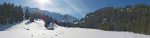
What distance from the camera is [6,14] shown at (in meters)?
138

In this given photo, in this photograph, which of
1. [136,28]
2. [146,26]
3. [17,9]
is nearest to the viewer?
[146,26]

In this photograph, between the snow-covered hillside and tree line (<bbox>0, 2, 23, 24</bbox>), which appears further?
tree line (<bbox>0, 2, 23, 24</bbox>)

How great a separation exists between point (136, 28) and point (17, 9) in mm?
74760

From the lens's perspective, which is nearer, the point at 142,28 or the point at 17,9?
the point at 142,28

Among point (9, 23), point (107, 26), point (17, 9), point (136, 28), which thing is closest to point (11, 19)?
point (9, 23)

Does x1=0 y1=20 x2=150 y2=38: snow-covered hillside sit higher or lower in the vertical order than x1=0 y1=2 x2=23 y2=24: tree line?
lower

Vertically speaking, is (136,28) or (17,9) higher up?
(17,9)

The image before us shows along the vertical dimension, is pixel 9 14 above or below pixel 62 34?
above

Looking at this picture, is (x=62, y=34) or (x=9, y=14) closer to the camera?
(x=62, y=34)

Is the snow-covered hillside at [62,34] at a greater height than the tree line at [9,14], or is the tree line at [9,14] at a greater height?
the tree line at [9,14]

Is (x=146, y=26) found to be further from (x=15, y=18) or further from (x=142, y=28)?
(x=15, y=18)

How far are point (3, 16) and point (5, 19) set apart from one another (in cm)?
216

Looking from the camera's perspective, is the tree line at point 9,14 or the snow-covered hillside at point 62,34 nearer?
the snow-covered hillside at point 62,34

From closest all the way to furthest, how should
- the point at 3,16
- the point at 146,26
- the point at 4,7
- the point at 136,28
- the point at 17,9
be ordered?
the point at 146,26, the point at 136,28, the point at 3,16, the point at 4,7, the point at 17,9
